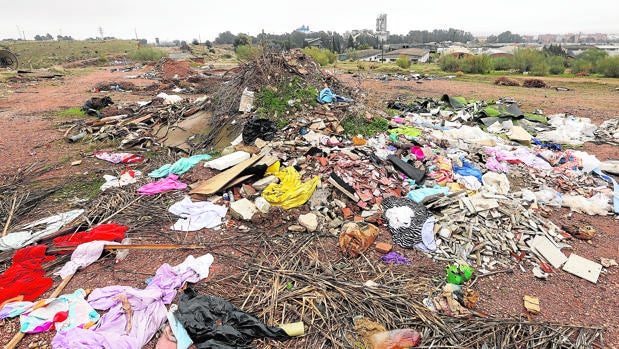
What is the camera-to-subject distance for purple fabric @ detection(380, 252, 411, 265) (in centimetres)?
394

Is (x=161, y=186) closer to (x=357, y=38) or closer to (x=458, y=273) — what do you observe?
Result: (x=458, y=273)

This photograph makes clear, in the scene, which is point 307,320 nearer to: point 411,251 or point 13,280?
point 411,251

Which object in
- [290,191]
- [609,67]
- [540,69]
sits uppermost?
[540,69]

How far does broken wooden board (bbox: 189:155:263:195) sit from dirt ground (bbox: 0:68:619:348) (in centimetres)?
109

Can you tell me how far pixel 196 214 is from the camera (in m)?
4.71

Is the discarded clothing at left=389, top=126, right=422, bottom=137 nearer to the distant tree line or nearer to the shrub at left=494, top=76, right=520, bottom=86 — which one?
the shrub at left=494, top=76, right=520, bottom=86

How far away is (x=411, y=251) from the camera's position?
13.7 feet

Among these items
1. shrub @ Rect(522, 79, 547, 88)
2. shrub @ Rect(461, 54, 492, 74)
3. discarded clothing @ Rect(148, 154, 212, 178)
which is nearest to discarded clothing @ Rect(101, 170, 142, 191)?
discarded clothing @ Rect(148, 154, 212, 178)

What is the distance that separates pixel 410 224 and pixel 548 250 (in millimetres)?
1920

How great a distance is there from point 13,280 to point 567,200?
8.53 m

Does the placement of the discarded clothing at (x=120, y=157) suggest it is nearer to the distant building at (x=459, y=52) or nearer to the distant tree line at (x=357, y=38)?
the distant building at (x=459, y=52)

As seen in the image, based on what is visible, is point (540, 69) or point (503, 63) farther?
point (503, 63)

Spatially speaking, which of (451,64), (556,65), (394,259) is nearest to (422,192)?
(394,259)

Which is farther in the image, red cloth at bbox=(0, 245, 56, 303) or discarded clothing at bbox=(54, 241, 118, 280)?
discarded clothing at bbox=(54, 241, 118, 280)
